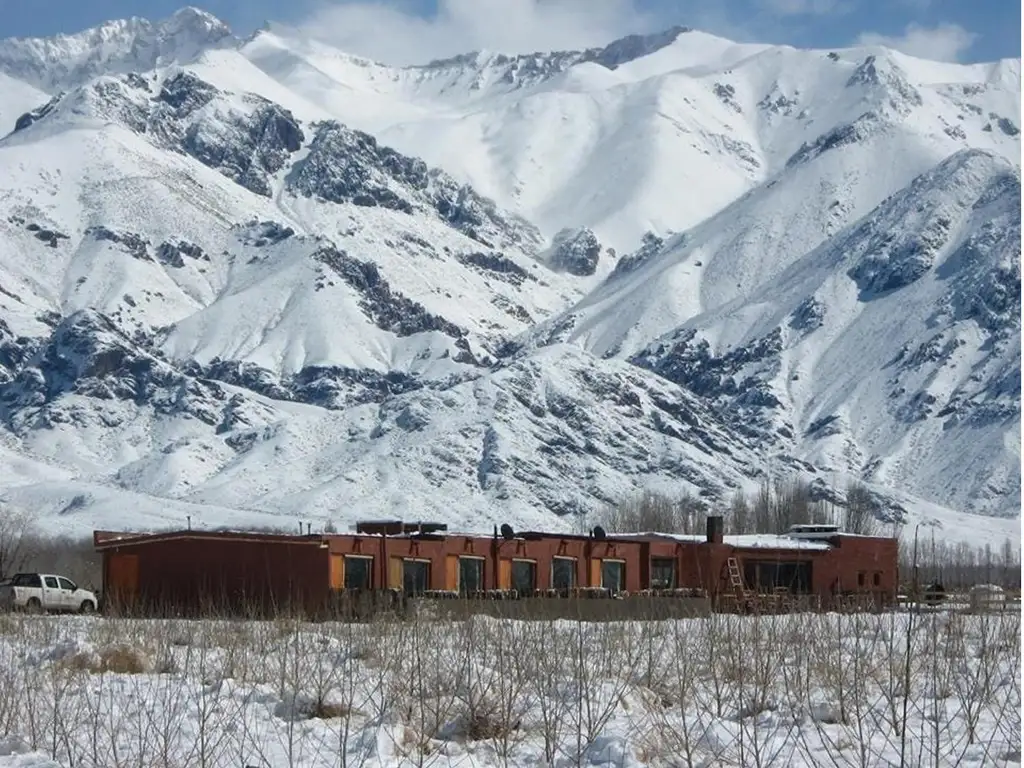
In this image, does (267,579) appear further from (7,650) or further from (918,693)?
(918,693)

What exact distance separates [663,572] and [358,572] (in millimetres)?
15112

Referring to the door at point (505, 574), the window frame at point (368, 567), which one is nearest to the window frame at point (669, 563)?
the door at point (505, 574)

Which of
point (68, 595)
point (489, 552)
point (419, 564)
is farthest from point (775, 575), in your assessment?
point (68, 595)

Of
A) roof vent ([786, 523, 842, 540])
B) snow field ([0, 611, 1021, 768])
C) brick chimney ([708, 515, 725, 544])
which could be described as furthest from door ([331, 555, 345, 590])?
roof vent ([786, 523, 842, 540])

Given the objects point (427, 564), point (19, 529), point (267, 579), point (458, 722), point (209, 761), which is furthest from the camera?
point (19, 529)

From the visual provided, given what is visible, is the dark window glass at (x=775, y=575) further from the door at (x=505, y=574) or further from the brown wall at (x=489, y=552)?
the door at (x=505, y=574)

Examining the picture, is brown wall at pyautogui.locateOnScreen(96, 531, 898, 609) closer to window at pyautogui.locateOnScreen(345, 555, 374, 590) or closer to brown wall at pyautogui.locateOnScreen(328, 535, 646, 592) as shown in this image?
brown wall at pyautogui.locateOnScreen(328, 535, 646, 592)

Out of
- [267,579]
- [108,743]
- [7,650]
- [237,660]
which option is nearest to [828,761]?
[108,743]

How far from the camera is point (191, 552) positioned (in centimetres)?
5278

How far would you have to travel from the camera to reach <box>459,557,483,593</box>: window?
184ft

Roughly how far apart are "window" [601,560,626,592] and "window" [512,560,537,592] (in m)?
3.07

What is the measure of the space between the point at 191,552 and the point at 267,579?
3483 millimetres

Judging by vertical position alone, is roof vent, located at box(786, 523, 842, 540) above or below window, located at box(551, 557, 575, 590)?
above

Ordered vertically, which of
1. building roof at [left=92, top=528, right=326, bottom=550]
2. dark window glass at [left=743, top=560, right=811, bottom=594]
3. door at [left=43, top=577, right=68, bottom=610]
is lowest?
door at [left=43, top=577, right=68, bottom=610]
